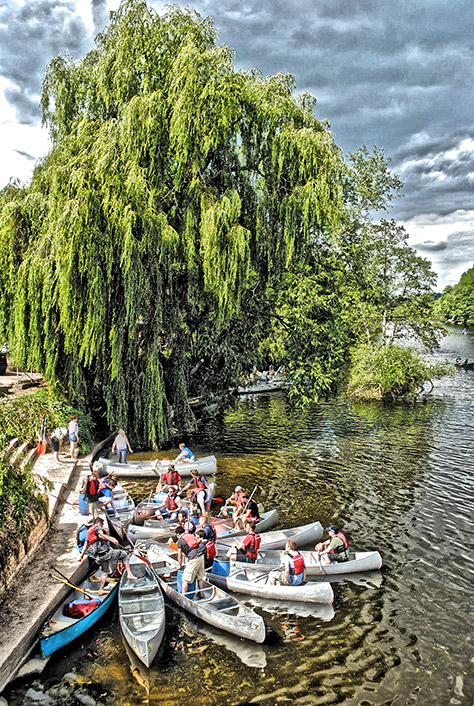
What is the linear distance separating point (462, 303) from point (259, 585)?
111m

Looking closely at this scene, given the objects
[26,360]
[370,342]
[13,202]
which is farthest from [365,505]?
[370,342]

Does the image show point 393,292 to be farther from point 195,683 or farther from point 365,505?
point 195,683

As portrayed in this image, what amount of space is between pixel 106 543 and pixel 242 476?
7113mm

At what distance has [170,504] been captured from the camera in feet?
40.5

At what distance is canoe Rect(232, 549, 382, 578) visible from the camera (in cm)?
993

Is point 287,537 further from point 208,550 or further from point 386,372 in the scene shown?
point 386,372

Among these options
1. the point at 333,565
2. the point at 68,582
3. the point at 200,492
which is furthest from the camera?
the point at 200,492

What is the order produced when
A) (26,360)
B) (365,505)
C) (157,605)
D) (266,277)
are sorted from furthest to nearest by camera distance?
1. (266,277)
2. (26,360)
3. (365,505)
4. (157,605)

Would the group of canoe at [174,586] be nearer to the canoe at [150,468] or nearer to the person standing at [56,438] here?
Result: the canoe at [150,468]

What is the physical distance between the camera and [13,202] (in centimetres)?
1641

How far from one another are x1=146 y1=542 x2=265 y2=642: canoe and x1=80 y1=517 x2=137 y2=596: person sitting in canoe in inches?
30.3

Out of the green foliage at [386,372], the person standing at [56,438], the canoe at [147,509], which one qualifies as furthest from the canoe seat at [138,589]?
the green foliage at [386,372]

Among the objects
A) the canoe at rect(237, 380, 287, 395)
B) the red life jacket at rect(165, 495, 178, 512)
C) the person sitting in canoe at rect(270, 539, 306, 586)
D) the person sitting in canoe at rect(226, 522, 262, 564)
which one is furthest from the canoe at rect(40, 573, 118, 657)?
the canoe at rect(237, 380, 287, 395)

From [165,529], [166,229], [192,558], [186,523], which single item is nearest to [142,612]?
[192,558]
